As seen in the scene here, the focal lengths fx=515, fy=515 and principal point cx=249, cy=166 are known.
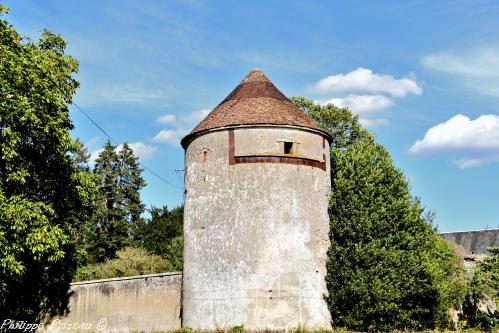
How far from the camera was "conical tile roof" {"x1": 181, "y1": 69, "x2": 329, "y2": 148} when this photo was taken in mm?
19406

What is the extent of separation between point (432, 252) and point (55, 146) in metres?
16.3

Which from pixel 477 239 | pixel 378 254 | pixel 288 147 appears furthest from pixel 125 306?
pixel 477 239

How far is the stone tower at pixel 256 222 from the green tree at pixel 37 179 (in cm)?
468

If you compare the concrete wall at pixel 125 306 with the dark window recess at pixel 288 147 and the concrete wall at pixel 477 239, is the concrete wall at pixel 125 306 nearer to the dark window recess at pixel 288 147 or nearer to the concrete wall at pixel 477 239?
the dark window recess at pixel 288 147

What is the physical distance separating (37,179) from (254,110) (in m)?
8.30

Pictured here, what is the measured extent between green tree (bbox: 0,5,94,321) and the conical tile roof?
4.98m

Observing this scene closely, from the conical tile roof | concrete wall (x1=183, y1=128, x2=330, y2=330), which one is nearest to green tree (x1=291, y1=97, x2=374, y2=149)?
the conical tile roof

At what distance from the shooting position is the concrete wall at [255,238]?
18016 mm

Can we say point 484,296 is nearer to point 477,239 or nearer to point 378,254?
point 378,254

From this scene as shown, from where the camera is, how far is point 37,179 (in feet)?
60.0

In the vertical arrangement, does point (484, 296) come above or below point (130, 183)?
below

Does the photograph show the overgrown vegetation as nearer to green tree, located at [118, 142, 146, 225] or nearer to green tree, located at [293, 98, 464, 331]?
green tree, located at [118, 142, 146, 225]

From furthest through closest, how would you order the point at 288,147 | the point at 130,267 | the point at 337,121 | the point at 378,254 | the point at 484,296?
1. the point at 337,121
2. the point at 130,267
3. the point at 484,296
4. the point at 288,147
5. the point at 378,254

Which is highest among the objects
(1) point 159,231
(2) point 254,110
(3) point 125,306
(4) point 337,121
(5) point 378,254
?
(4) point 337,121
